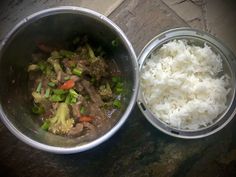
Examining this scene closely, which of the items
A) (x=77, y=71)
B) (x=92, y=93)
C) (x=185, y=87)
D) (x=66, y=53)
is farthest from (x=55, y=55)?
(x=185, y=87)

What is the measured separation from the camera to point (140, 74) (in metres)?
1.92

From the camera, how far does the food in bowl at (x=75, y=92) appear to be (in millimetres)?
1841

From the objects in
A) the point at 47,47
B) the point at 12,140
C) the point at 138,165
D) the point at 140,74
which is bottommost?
the point at 138,165

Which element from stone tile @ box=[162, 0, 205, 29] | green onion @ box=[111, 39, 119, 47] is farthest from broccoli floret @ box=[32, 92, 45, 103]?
stone tile @ box=[162, 0, 205, 29]

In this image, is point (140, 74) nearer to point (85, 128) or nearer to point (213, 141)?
point (85, 128)

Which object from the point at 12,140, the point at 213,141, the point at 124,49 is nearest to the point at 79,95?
the point at 124,49

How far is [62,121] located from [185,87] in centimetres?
64

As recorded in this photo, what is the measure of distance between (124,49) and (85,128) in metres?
0.44

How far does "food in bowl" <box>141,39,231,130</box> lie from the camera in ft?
6.18

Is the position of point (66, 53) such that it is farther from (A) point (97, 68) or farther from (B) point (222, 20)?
(B) point (222, 20)

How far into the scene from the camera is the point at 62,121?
5.99 ft

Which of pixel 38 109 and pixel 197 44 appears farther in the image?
pixel 197 44

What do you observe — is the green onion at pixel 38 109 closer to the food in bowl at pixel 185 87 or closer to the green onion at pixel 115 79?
the green onion at pixel 115 79

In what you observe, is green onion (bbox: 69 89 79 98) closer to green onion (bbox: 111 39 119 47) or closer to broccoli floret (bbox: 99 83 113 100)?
broccoli floret (bbox: 99 83 113 100)
